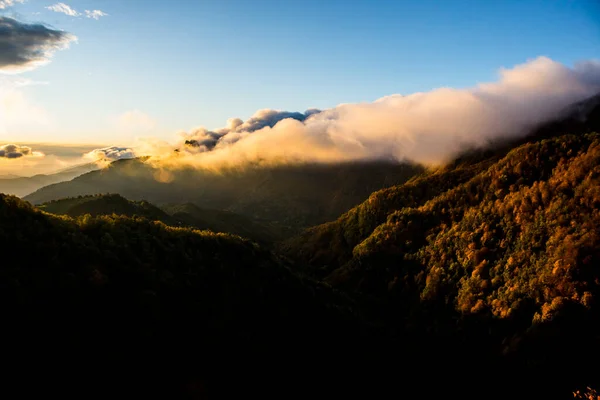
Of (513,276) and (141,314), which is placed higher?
(141,314)

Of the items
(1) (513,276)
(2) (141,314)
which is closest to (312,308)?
(2) (141,314)

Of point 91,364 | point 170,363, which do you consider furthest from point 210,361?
point 91,364

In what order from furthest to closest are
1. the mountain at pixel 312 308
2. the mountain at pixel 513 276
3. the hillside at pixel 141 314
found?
the mountain at pixel 513 276 → the mountain at pixel 312 308 → the hillside at pixel 141 314

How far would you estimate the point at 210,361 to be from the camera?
68.9 m

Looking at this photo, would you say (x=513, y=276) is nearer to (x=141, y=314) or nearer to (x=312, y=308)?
(x=312, y=308)

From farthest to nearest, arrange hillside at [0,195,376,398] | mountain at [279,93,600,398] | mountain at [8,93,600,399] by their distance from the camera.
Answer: mountain at [279,93,600,398]
mountain at [8,93,600,399]
hillside at [0,195,376,398]

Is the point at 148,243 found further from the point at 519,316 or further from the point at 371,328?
the point at 519,316

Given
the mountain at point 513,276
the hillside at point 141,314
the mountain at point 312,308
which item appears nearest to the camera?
the hillside at point 141,314

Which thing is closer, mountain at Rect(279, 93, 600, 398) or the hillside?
the hillside

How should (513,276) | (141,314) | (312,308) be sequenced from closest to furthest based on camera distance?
(141,314) → (312,308) → (513,276)

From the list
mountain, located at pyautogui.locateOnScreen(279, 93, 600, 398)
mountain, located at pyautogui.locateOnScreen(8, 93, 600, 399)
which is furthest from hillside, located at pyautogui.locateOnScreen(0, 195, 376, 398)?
mountain, located at pyautogui.locateOnScreen(279, 93, 600, 398)

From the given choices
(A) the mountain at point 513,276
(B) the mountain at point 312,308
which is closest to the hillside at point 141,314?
(B) the mountain at point 312,308

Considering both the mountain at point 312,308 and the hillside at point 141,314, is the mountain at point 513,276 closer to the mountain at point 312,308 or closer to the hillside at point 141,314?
the mountain at point 312,308

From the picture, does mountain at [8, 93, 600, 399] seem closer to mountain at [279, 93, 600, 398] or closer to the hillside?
the hillside
